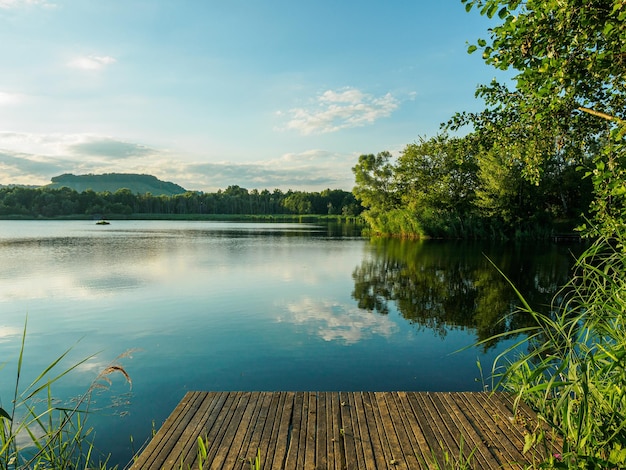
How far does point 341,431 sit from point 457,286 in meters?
13.6

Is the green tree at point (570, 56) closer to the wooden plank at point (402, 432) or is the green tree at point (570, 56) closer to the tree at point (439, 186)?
the wooden plank at point (402, 432)

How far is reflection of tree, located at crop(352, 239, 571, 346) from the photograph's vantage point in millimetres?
12062

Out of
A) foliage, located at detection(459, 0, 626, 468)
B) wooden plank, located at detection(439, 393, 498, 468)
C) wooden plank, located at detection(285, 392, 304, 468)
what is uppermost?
foliage, located at detection(459, 0, 626, 468)

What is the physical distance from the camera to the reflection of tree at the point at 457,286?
12062mm

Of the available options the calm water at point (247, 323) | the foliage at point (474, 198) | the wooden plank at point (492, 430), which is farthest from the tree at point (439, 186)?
the wooden plank at point (492, 430)

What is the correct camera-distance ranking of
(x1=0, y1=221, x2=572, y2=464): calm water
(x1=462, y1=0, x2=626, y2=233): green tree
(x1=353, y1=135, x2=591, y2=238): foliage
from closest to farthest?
(x1=462, y1=0, x2=626, y2=233): green tree
(x1=0, y1=221, x2=572, y2=464): calm water
(x1=353, y1=135, x2=591, y2=238): foliage

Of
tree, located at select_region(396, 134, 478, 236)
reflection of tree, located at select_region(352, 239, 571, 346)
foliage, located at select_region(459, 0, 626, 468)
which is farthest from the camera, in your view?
tree, located at select_region(396, 134, 478, 236)

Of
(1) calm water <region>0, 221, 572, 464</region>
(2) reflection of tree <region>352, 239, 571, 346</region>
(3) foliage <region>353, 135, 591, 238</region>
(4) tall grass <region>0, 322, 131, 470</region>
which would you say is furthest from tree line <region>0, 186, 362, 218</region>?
(4) tall grass <region>0, 322, 131, 470</region>

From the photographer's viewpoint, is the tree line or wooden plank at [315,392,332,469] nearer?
wooden plank at [315,392,332,469]

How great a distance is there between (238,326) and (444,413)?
7.22m

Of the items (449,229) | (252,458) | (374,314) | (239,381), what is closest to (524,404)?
(252,458)

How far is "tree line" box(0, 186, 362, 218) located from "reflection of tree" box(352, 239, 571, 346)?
81744 millimetres

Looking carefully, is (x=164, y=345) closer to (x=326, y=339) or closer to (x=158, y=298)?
(x=326, y=339)

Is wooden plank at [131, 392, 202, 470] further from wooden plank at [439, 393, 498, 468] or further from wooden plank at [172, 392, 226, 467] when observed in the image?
wooden plank at [439, 393, 498, 468]
